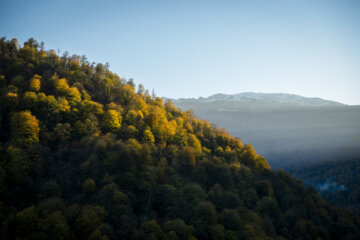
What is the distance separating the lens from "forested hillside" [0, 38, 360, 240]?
62.5 meters

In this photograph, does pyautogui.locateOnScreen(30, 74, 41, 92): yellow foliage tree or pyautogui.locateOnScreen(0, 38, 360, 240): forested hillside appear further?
pyautogui.locateOnScreen(30, 74, 41, 92): yellow foliage tree

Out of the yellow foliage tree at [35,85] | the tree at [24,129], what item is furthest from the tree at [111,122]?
the yellow foliage tree at [35,85]

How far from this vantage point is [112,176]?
261 feet

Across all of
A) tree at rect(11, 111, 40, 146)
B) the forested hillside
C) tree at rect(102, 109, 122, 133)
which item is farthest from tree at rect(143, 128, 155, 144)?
tree at rect(11, 111, 40, 146)

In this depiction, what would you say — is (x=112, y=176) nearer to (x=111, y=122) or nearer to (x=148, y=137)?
(x=111, y=122)

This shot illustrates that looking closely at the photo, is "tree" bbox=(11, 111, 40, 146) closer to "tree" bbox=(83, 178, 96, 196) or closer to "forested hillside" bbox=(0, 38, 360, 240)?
"forested hillside" bbox=(0, 38, 360, 240)

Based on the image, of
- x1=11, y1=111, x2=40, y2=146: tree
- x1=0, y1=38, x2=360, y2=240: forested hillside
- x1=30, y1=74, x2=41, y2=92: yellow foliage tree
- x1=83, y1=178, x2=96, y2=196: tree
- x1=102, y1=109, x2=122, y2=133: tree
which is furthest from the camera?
x1=102, y1=109, x2=122, y2=133: tree

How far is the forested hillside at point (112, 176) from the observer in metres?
62.5

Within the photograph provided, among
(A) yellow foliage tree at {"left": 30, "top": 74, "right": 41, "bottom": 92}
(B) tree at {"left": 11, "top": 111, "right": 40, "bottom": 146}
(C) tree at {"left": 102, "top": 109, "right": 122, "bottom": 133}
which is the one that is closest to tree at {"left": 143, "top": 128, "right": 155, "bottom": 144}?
(C) tree at {"left": 102, "top": 109, "right": 122, "bottom": 133}

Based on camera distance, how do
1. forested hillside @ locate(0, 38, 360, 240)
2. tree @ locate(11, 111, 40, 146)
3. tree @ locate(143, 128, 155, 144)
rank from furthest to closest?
tree @ locate(143, 128, 155, 144)
tree @ locate(11, 111, 40, 146)
forested hillside @ locate(0, 38, 360, 240)

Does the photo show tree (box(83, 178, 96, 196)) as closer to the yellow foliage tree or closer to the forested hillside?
the forested hillside

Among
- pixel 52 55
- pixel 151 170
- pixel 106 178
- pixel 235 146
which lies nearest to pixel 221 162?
pixel 235 146

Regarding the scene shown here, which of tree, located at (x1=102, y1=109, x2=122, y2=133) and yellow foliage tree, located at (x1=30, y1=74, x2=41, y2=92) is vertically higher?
yellow foliage tree, located at (x1=30, y1=74, x2=41, y2=92)

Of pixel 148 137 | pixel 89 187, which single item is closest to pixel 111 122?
pixel 148 137
